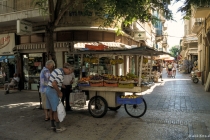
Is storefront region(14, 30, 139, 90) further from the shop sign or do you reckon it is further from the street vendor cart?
the street vendor cart

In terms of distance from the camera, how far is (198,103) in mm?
8562

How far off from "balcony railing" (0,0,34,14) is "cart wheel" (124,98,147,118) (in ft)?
29.9

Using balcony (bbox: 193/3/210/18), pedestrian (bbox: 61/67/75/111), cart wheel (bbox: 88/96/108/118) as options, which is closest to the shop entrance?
pedestrian (bbox: 61/67/75/111)

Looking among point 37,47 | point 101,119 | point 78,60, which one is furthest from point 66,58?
point 101,119

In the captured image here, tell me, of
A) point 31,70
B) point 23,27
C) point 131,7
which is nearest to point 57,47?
point 23,27

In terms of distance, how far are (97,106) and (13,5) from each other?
965cm

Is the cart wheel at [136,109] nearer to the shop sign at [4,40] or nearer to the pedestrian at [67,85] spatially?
the pedestrian at [67,85]

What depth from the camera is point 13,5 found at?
1292 centimetres

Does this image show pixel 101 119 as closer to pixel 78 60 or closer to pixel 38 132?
pixel 38 132

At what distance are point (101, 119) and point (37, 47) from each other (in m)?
7.59

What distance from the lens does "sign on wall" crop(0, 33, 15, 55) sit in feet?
44.7

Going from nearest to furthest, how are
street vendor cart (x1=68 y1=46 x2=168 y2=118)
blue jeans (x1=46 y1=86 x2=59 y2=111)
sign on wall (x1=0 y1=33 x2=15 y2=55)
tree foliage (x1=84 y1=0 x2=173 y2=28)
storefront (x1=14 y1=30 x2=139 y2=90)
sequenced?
blue jeans (x1=46 y1=86 x2=59 y2=111)
street vendor cart (x1=68 y1=46 x2=168 y2=118)
tree foliage (x1=84 y1=0 x2=173 y2=28)
storefront (x1=14 y1=30 x2=139 y2=90)
sign on wall (x1=0 y1=33 x2=15 y2=55)

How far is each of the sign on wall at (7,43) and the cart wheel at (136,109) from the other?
32.6 feet

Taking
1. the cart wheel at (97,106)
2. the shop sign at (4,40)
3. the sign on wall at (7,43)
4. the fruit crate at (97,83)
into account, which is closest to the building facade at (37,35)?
the sign on wall at (7,43)
